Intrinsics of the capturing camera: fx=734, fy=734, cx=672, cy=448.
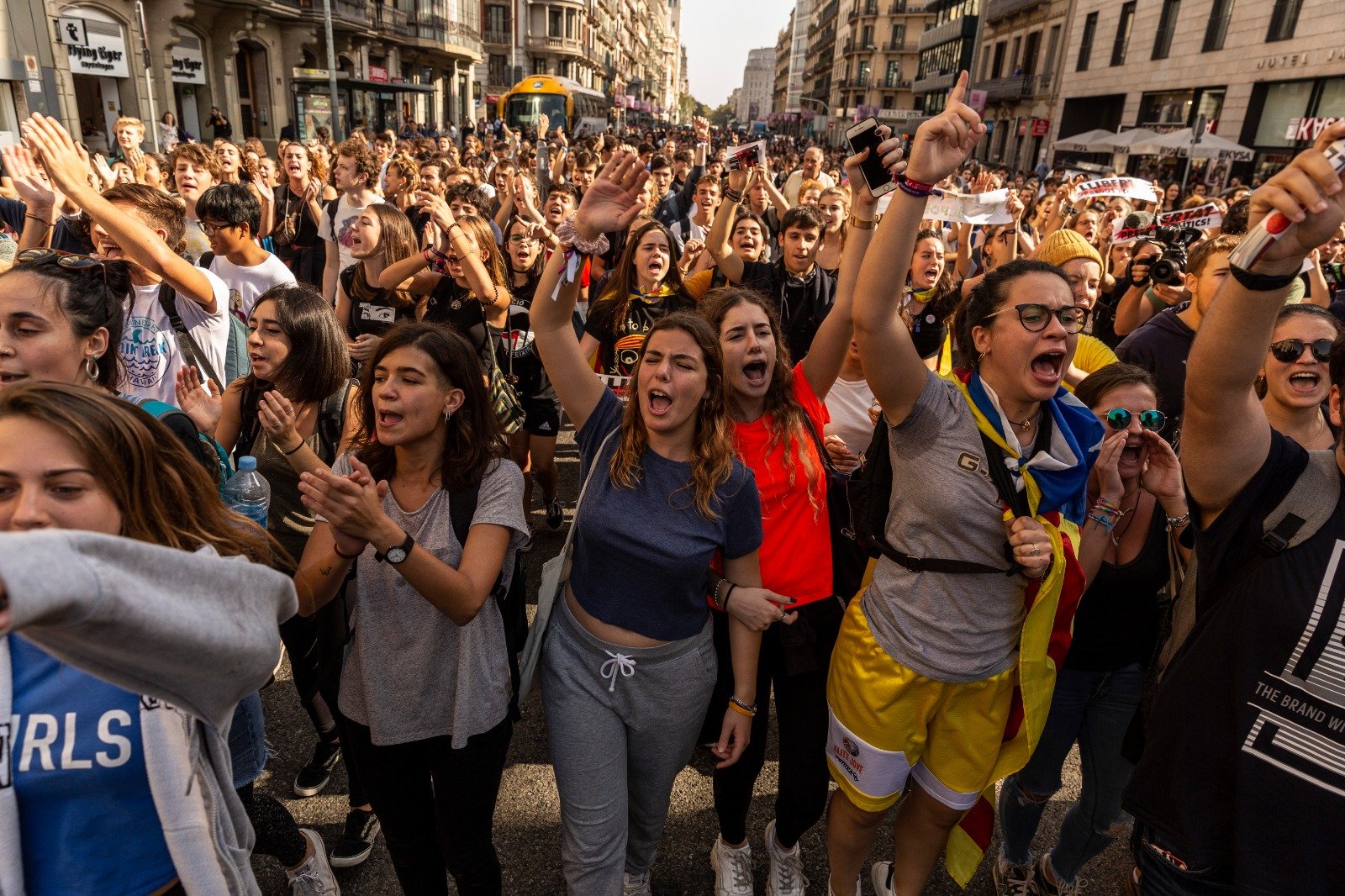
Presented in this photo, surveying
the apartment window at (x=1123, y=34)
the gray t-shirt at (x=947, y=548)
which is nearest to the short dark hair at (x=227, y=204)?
the gray t-shirt at (x=947, y=548)

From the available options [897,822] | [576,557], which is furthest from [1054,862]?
[576,557]

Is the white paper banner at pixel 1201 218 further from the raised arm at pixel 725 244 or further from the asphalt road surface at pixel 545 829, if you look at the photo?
the asphalt road surface at pixel 545 829

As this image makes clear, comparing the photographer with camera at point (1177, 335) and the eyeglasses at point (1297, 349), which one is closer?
the eyeglasses at point (1297, 349)

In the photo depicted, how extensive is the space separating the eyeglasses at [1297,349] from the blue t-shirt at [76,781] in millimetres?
3375

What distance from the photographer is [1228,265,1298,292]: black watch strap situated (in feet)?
4.52

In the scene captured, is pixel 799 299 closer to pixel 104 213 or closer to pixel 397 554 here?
pixel 397 554

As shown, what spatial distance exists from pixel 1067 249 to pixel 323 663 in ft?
13.2

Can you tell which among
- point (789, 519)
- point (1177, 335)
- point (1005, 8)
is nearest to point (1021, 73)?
point (1005, 8)

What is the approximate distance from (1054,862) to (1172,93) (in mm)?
30916

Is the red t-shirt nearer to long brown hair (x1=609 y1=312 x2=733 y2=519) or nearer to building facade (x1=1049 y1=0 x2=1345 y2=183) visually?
long brown hair (x1=609 y1=312 x2=733 y2=519)

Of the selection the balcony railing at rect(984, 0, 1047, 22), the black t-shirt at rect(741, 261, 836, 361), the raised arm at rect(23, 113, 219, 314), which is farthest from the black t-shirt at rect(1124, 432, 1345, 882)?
the balcony railing at rect(984, 0, 1047, 22)

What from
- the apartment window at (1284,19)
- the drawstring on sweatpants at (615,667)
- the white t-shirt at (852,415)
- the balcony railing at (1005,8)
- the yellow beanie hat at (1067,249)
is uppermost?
the balcony railing at (1005,8)

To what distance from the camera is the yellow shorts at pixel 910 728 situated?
88.4 inches

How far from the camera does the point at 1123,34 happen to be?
28.5 meters
